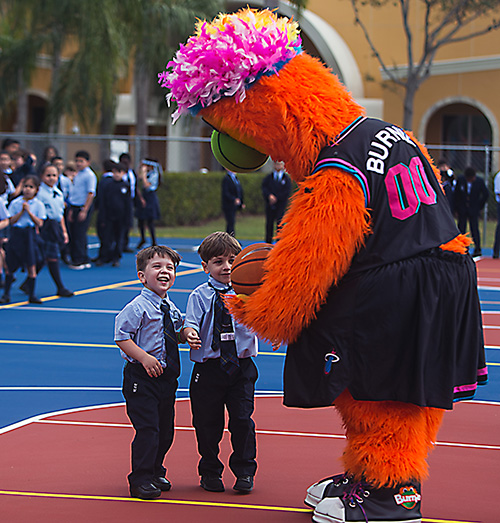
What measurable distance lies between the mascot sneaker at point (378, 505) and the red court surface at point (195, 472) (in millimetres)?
256

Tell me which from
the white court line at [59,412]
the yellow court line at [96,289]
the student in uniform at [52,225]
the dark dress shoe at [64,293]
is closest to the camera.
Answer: the white court line at [59,412]

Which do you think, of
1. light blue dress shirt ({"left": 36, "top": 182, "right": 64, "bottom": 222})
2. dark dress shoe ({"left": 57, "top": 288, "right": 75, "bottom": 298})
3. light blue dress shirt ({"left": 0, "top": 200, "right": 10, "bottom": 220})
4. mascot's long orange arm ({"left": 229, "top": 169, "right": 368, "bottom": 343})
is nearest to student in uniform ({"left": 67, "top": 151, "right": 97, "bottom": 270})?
light blue dress shirt ({"left": 36, "top": 182, "right": 64, "bottom": 222})

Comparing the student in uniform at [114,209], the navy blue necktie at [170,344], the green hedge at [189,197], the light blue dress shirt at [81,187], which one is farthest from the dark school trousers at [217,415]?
the green hedge at [189,197]

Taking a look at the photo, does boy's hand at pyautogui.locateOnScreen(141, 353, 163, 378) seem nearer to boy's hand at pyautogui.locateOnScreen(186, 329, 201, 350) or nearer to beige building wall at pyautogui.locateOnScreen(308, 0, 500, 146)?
boy's hand at pyautogui.locateOnScreen(186, 329, 201, 350)

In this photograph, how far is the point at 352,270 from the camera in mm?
3744

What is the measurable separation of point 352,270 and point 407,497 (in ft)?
3.48

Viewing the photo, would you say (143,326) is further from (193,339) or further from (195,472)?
(195,472)

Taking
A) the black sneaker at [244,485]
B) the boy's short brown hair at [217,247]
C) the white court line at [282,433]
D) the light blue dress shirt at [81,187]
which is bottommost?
the white court line at [282,433]

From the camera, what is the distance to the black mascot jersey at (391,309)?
366cm

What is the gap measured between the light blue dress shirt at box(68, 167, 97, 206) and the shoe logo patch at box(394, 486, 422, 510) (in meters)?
11.4

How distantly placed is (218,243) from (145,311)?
527 millimetres

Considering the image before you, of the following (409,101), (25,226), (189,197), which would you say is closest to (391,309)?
(25,226)

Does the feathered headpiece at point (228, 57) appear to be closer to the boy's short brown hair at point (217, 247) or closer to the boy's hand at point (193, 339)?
the boy's short brown hair at point (217, 247)

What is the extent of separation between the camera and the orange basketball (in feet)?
12.6
